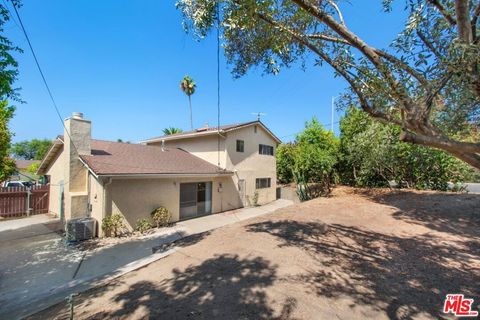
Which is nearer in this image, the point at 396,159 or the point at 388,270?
the point at 388,270

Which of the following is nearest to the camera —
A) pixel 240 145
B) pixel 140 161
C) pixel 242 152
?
pixel 140 161

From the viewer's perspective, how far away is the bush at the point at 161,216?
10703 millimetres

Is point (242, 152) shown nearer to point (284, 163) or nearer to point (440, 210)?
point (284, 163)

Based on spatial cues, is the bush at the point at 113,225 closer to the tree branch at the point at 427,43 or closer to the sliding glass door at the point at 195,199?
the sliding glass door at the point at 195,199

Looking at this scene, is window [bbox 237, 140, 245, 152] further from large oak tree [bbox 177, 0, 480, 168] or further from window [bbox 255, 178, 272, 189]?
large oak tree [bbox 177, 0, 480, 168]

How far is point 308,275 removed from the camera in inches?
195

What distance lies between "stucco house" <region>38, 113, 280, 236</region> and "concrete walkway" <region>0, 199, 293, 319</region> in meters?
1.56

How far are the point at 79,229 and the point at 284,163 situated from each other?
56.7 feet

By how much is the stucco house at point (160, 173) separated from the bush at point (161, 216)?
0.92 feet

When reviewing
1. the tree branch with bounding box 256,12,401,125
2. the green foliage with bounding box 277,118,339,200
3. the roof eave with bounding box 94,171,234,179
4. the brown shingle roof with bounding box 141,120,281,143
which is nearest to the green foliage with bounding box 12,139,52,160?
the brown shingle roof with bounding box 141,120,281,143

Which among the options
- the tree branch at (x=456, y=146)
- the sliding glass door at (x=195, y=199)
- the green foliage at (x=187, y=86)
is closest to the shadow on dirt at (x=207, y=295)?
the tree branch at (x=456, y=146)

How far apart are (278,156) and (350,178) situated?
276 inches

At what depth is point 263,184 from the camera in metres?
18.2

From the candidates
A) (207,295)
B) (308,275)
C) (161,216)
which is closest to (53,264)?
(161,216)
